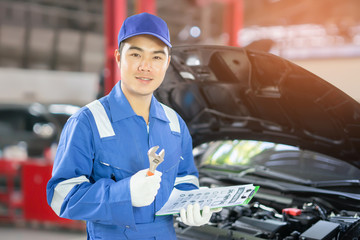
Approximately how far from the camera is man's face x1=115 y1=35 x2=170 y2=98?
1.26 metres

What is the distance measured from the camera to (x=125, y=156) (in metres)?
1.24

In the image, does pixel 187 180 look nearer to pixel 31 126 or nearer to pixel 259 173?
pixel 259 173

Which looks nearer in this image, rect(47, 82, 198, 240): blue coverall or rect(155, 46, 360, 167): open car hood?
rect(47, 82, 198, 240): blue coverall

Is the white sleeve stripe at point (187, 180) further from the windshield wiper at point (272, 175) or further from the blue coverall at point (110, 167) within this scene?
the windshield wiper at point (272, 175)

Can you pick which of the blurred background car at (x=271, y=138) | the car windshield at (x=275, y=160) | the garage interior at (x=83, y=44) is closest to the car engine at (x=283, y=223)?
the blurred background car at (x=271, y=138)

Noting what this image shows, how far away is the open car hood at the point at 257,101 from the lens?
4.57 feet

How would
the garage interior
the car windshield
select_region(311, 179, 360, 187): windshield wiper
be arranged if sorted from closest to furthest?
select_region(311, 179, 360, 187): windshield wiper
the car windshield
the garage interior

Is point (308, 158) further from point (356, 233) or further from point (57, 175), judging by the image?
point (57, 175)

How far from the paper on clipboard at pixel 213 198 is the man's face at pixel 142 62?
392mm

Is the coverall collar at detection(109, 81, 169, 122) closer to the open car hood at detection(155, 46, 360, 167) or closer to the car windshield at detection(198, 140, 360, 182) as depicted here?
the open car hood at detection(155, 46, 360, 167)

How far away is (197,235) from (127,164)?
0.49 meters

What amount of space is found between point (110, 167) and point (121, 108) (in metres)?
0.21

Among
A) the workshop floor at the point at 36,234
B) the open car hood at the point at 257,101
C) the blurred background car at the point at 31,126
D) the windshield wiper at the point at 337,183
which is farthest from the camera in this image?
the blurred background car at the point at 31,126

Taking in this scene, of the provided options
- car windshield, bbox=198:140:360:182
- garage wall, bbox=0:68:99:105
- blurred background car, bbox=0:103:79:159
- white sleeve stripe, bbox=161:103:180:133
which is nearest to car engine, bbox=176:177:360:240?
car windshield, bbox=198:140:360:182
